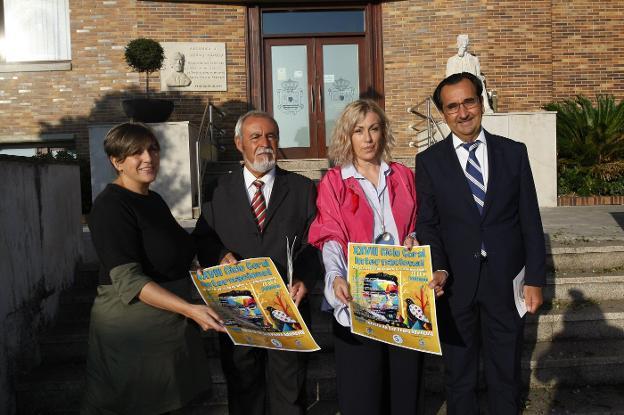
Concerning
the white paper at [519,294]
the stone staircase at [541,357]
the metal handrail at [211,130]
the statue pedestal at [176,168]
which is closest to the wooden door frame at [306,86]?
the metal handrail at [211,130]

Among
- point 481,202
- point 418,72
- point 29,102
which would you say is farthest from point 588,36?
point 29,102

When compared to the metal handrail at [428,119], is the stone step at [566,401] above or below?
below

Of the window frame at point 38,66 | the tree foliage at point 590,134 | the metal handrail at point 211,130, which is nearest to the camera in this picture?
the metal handrail at point 211,130

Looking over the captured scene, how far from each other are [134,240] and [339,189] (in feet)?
3.41

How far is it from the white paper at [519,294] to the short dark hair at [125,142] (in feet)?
6.42

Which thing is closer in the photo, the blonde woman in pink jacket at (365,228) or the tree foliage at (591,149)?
the blonde woman in pink jacket at (365,228)

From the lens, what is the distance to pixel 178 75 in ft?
38.0

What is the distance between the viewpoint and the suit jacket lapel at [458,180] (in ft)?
8.89

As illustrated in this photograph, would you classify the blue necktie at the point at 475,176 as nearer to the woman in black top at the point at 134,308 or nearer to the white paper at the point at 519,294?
the white paper at the point at 519,294

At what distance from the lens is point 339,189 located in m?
2.80

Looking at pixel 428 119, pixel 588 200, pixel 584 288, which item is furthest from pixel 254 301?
pixel 588 200

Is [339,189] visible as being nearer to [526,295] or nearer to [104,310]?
[526,295]

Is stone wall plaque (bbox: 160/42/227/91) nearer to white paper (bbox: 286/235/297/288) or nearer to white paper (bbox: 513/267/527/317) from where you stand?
white paper (bbox: 286/235/297/288)

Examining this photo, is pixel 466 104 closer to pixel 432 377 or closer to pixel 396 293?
pixel 396 293
